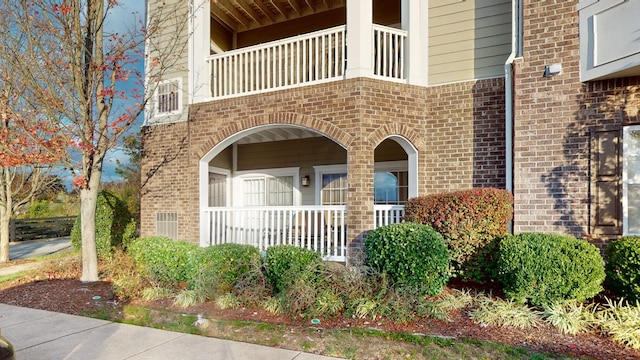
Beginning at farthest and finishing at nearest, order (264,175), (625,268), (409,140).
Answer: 1. (264,175)
2. (409,140)
3. (625,268)

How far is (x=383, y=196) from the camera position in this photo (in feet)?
33.4

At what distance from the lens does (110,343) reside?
4.65 m

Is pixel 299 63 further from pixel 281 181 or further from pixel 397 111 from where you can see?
pixel 281 181

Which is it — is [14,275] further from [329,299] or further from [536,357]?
[536,357]

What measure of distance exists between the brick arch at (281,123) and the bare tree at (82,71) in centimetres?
170

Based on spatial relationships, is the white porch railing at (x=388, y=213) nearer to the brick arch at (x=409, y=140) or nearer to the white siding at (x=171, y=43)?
the brick arch at (x=409, y=140)

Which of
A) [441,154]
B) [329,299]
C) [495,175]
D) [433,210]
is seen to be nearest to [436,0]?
[441,154]

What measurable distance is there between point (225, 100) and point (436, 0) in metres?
5.01

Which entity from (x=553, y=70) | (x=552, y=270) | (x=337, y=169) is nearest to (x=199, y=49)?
(x=337, y=169)

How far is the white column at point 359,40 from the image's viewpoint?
24.4 feet

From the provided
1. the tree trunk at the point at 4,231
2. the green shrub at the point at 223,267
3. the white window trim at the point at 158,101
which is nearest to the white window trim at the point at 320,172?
the white window trim at the point at 158,101

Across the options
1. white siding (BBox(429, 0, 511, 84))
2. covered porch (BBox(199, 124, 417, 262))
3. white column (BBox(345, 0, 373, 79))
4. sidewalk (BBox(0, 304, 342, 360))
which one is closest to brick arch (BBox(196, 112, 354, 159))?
covered porch (BBox(199, 124, 417, 262))

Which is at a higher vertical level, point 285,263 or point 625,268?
point 625,268

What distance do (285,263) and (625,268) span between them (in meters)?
4.59
